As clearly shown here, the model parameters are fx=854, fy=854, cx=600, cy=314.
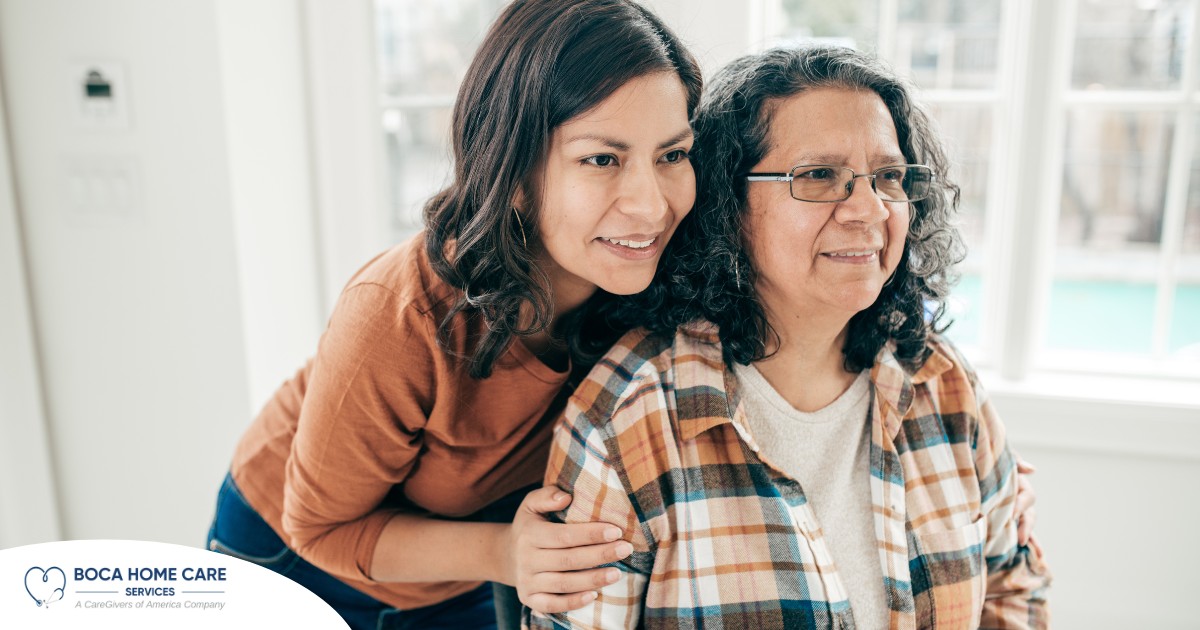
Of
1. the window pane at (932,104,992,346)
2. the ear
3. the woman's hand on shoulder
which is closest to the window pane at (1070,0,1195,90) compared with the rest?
the window pane at (932,104,992,346)

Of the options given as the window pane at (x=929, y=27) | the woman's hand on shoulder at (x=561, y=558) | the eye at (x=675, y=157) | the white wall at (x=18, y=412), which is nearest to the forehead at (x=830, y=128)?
the eye at (x=675, y=157)

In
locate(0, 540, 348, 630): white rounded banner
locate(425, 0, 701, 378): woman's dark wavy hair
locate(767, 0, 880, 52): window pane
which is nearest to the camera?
locate(0, 540, 348, 630): white rounded banner

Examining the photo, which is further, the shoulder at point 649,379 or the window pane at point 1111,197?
the window pane at point 1111,197

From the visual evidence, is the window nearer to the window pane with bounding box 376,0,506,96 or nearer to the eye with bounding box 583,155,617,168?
the window pane with bounding box 376,0,506,96

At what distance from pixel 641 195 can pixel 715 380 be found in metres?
0.28

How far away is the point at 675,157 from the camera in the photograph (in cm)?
115

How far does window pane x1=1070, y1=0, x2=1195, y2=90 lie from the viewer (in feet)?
6.87

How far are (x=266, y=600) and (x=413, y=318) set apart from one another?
1.59 ft

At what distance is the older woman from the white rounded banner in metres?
0.44

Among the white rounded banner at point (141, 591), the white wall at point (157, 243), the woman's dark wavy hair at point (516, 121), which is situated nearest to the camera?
the white rounded banner at point (141, 591)

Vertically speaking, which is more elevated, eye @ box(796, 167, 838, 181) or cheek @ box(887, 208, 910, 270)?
eye @ box(796, 167, 838, 181)

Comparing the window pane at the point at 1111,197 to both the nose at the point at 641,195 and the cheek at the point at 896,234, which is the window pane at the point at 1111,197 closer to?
the cheek at the point at 896,234

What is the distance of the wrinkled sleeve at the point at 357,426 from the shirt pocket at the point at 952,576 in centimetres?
A: 74

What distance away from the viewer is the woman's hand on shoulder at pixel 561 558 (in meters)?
1.08
